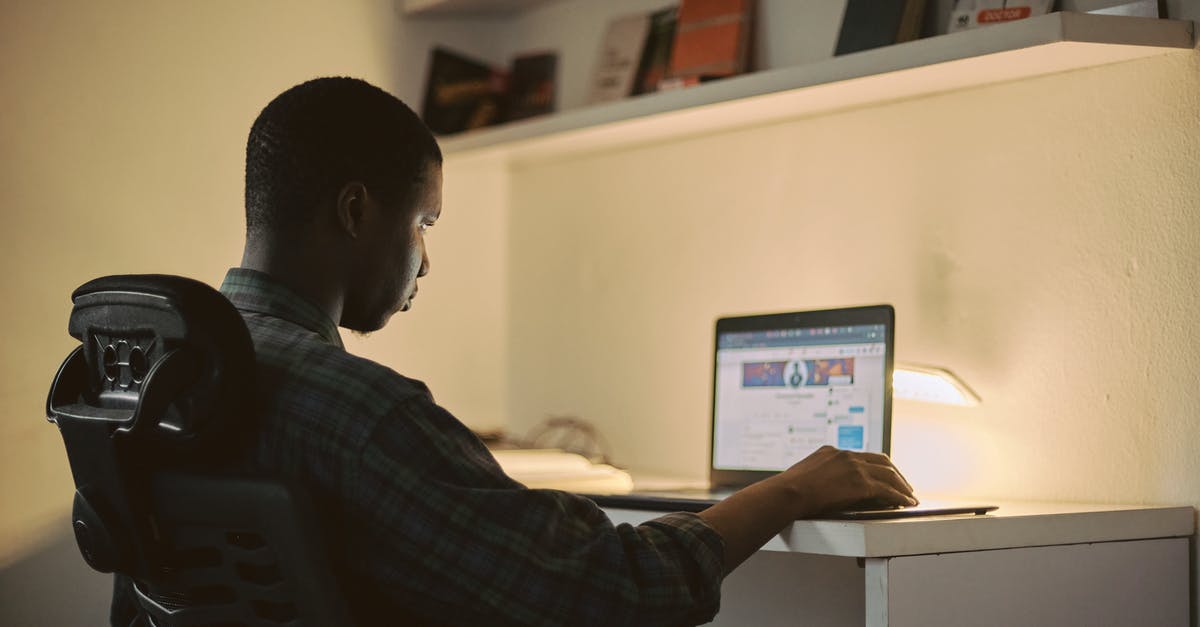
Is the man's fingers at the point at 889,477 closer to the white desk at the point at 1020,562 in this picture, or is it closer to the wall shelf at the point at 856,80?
the white desk at the point at 1020,562

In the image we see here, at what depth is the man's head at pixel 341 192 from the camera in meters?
1.11

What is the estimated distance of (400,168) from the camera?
3.77ft

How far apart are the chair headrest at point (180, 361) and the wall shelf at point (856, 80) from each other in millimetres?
1035

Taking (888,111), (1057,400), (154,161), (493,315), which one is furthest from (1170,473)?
(154,161)

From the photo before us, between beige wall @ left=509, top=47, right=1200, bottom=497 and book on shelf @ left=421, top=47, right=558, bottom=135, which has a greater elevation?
book on shelf @ left=421, top=47, right=558, bottom=135

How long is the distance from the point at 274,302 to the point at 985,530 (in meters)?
0.79

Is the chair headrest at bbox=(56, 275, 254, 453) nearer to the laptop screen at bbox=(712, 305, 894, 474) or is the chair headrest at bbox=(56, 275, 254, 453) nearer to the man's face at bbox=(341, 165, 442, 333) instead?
the man's face at bbox=(341, 165, 442, 333)

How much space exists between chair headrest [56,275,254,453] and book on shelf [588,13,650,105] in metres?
1.51

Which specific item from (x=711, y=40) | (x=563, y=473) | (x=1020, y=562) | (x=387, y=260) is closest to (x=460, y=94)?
(x=711, y=40)

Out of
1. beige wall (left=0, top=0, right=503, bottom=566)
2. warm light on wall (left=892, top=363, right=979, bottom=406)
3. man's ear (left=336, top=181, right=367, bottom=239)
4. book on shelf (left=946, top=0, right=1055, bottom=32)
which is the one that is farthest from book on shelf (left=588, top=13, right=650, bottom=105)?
man's ear (left=336, top=181, right=367, bottom=239)

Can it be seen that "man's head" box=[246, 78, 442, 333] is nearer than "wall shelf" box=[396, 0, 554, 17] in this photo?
Yes

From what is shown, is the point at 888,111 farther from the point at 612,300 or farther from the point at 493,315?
the point at 493,315

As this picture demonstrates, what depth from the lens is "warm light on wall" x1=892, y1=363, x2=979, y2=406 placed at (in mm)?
1745

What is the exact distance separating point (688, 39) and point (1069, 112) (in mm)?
699
